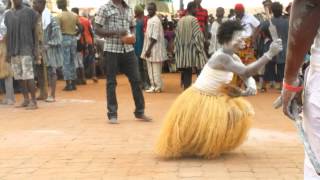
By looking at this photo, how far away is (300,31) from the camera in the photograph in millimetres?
2662

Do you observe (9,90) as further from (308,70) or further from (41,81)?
(308,70)

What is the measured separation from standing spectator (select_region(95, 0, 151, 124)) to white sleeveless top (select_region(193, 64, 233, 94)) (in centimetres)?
230

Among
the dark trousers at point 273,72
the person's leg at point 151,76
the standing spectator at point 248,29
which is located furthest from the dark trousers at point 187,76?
the dark trousers at point 273,72

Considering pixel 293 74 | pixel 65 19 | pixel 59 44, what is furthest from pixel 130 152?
pixel 65 19

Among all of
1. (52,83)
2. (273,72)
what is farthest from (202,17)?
(52,83)

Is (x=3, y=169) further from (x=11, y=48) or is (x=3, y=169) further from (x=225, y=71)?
(x=11, y=48)

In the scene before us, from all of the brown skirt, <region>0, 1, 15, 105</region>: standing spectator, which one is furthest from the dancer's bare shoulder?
the brown skirt

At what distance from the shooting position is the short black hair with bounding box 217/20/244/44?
5.89 meters

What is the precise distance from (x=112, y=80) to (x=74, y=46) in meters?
5.80

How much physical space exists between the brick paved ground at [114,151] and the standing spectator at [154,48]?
2936mm

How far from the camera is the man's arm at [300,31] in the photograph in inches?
104

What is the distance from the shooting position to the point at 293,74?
2750 mm

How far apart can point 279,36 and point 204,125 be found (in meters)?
7.02

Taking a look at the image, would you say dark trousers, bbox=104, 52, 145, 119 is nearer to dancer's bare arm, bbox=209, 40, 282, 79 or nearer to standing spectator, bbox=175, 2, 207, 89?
dancer's bare arm, bbox=209, 40, 282, 79
